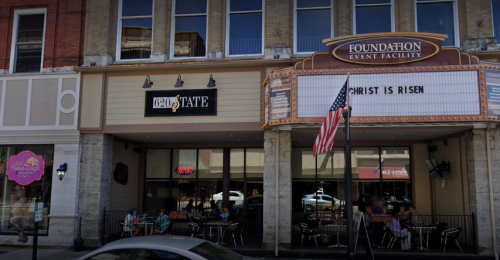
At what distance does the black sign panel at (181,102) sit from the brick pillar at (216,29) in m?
1.48

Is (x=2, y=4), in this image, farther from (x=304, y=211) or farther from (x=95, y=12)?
(x=304, y=211)

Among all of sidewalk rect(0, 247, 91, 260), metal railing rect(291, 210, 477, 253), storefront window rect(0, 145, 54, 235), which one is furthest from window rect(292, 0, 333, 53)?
sidewalk rect(0, 247, 91, 260)

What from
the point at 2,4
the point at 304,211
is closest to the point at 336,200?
the point at 304,211

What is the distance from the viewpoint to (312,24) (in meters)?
13.7

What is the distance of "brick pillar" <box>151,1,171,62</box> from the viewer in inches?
545

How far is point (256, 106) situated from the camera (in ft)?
41.7

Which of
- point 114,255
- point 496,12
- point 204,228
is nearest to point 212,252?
point 114,255

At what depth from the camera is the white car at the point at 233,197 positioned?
15.8 metres

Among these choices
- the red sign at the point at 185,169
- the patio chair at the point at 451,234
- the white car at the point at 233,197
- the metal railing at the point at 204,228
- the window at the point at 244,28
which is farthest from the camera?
the red sign at the point at 185,169

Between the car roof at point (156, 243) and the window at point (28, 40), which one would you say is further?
the window at point (28, 40)

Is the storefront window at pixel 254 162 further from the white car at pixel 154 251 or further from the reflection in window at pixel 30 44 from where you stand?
the white car at pixel 154 251

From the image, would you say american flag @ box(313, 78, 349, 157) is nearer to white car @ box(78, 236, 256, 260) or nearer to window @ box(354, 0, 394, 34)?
white car @ box(78, 236, 256, 260)

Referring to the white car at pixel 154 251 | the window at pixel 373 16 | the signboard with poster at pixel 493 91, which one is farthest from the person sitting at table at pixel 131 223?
the signboard with poster at pixel 493 91

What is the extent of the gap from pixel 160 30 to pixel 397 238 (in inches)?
432
